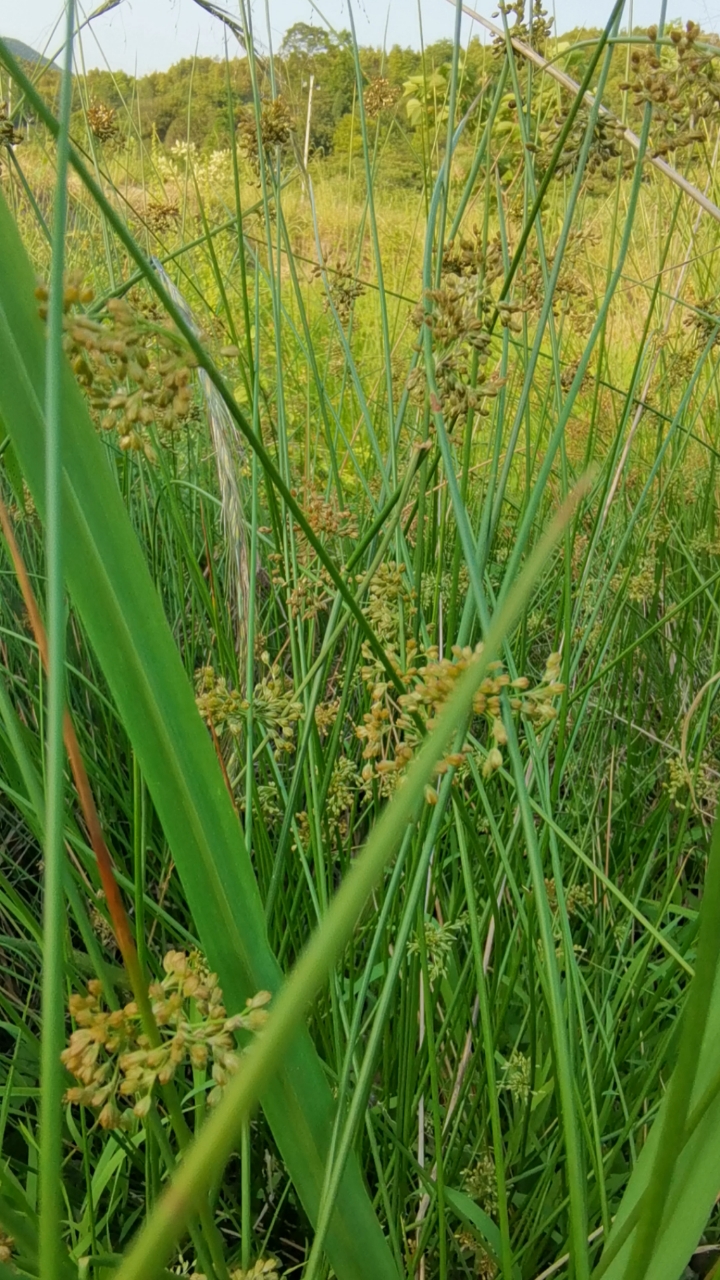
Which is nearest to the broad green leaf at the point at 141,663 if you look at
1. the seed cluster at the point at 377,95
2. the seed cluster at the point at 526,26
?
the seed cluster at the point at 526,26

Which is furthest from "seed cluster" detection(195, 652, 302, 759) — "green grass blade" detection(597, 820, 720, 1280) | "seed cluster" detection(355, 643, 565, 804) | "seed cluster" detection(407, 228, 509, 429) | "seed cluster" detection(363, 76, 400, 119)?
"seed cluster" detection(363, 76, 400, 119)

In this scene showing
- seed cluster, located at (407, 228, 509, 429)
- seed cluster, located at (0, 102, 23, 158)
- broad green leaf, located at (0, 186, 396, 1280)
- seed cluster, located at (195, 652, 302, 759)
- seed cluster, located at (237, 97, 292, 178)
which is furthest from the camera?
seed cluster, located at (237, 97, 292, 178)

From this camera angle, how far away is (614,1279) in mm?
388

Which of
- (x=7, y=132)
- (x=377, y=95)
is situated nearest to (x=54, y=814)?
(x=7, y=132)

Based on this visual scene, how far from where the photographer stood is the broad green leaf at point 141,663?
1.14ft

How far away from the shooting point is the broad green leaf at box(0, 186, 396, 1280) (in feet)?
1.14

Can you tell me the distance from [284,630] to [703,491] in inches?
40.7

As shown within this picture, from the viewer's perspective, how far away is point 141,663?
0.36 meters

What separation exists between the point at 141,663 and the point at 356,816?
95 cm

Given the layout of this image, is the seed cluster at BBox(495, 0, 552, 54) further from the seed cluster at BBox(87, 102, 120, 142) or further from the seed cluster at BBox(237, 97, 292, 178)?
the seed cluster at BBox(87, 102, 120, 142)

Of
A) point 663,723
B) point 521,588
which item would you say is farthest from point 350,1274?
point 663,723

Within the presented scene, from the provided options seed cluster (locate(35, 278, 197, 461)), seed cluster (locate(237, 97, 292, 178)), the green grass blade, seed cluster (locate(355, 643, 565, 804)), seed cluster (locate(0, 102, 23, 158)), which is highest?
seed cluster (locate(237, 97, 292, 178))

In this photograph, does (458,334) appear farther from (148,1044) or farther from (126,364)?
(148,1044)

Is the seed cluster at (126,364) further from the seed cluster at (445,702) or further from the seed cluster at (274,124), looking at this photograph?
the seed cluster at (274,124)
